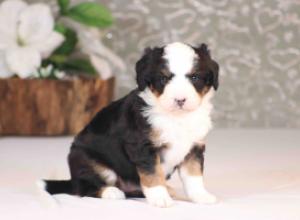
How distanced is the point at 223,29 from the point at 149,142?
1.98m

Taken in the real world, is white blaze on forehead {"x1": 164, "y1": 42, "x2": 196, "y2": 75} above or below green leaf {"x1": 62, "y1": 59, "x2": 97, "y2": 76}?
above

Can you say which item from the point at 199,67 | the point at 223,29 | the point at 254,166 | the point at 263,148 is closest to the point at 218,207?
the point at 199,67

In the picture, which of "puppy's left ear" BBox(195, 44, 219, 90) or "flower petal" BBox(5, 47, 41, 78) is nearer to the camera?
"puppy's left ear" BBox(195, 44, 219, 90)

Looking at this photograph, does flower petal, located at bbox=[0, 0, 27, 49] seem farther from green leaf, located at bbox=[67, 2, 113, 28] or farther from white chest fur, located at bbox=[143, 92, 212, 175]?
white chest fur, located at bbox=[143, 92, 212, 175]

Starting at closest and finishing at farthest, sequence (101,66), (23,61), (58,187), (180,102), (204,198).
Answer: (180,102)
(204,198)
(58,187)
(23,61)
(101,66)

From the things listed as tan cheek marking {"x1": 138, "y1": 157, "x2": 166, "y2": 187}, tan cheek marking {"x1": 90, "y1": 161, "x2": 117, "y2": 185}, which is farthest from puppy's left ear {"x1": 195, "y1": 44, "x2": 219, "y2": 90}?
tan cheek marking {"x1": 90, "y1": 161, "x2": 117, "y2": 185}

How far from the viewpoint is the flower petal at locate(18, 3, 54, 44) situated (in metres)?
3.20

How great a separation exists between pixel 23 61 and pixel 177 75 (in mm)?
1569

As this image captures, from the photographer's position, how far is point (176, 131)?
1.73 m

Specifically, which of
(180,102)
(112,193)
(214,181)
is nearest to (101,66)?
(214,181)

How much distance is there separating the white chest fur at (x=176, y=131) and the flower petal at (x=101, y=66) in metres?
1.58

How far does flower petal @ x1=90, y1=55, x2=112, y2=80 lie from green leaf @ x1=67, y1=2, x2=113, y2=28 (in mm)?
159

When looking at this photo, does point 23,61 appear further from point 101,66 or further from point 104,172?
point 104,172

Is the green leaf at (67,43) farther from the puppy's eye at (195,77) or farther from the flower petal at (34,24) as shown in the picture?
the puppy's eye at (195,77)
